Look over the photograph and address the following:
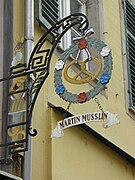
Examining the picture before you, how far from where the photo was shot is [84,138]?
8.04 metres

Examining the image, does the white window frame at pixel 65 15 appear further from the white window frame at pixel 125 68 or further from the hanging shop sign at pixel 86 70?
the hanging shop sign at pixel 86 70

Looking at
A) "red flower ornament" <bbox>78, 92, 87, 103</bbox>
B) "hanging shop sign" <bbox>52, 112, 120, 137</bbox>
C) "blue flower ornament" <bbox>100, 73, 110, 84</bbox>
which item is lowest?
"hanging shop sign" <bbox>52, 112, 120, 137</bbox>

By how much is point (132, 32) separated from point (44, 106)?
331 centimetres

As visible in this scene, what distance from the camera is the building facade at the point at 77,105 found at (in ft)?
23.0

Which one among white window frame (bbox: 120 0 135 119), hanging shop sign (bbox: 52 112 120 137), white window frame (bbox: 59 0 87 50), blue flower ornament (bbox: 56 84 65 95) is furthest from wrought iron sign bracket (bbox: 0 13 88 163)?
white window frame (bbox: 120 0 135 119)

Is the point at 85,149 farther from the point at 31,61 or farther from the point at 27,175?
the point at 31,61

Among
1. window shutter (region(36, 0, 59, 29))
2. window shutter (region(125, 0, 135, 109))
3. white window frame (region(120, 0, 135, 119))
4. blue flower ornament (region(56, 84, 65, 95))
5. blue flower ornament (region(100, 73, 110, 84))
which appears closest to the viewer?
blue flower ornament (region(100, 73, 110, 84))

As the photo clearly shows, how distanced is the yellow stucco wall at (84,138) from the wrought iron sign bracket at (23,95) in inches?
33.6

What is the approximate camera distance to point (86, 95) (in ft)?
20.1

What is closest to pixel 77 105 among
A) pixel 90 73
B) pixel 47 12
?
pixel 47 12

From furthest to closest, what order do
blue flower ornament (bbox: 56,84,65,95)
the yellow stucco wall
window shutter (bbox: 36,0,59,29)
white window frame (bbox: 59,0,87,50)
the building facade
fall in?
white window frame (bbox: 59,0,87,50), window shutter (bbox: 36,0,59,29), the yellow stucco wall, the building facade, blue flower ornament (bbox: 56,84,65,95)

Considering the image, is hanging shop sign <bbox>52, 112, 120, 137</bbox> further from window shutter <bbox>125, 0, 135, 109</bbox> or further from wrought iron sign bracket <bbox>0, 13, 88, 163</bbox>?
window shutter <bbox>125, 0, 135, 109</bbox>

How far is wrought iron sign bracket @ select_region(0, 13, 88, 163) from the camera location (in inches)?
239

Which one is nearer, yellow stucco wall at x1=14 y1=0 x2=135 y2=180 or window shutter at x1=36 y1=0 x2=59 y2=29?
yellow stucco wall at x1=14 y1=0 x2=135 y2=180
